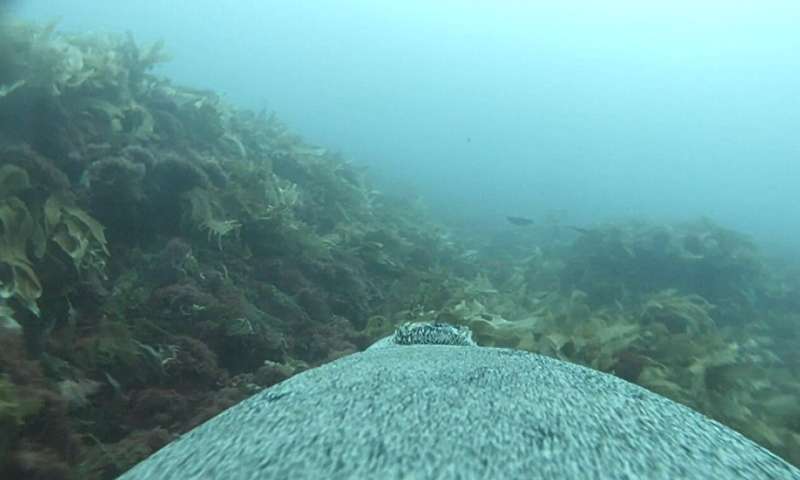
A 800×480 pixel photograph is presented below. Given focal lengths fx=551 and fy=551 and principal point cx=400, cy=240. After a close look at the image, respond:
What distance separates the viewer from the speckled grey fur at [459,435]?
57.4 inches

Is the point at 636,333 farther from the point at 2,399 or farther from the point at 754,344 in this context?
the point at 2,399

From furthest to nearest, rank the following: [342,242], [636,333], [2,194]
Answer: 1. [342,242]
2. [636,333]
3. [2,194]

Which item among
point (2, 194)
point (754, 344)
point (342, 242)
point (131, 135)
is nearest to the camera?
point (2, 194)

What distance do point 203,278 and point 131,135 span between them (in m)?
2.11

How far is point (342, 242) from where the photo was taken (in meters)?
6.63

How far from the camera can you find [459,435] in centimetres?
160

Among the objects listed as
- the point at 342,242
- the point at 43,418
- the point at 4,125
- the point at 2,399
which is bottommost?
the point at 342,242

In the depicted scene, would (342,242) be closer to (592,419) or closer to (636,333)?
(636,333)

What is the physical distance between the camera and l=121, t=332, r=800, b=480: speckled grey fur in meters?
1.46

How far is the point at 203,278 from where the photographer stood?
13.6 feet

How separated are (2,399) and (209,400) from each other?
43.4 inches

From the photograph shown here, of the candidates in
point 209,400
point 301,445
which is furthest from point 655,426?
point 209,400

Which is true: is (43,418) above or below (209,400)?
above

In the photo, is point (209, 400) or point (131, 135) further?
point (131, 135)
